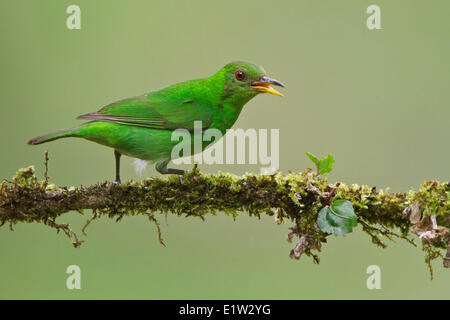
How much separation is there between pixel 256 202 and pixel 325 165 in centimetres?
52

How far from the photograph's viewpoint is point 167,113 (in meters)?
4.60

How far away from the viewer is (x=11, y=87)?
8852mm

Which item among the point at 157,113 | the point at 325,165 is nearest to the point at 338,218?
the point at 325,165

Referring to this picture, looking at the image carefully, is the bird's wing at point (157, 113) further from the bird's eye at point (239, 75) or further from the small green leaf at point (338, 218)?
the small green leaf at point (338, 218)

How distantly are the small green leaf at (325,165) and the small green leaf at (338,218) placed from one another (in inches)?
9.4

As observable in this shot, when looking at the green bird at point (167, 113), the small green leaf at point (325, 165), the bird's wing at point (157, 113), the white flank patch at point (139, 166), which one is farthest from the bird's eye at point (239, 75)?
the small green leaf at point (325, 165)

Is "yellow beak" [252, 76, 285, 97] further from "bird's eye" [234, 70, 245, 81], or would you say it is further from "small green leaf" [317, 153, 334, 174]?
"small green leaf" [317, 153, 334, 174]

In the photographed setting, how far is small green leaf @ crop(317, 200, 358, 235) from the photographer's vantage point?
3.28 meters

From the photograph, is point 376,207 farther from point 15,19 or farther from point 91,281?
point 15,19

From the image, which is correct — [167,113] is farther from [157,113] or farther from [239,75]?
[239,75]

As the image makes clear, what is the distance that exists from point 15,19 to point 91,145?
272 centimetres

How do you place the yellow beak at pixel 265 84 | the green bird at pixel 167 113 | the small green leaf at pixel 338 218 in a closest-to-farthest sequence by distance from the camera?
the small green leaf at pixel 338 218 < the green bird at pixel 167 113 < the yellow beak at pixel 265 84

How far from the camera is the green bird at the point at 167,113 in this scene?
177 inches

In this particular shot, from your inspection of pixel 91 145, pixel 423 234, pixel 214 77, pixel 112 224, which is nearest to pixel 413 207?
pixel 423 234
